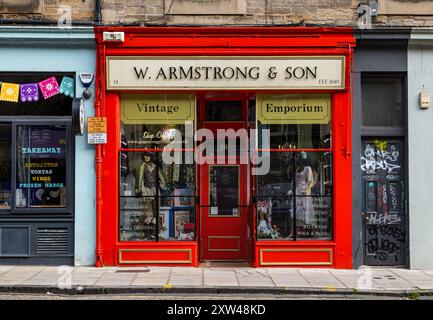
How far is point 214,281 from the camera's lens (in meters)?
11.1

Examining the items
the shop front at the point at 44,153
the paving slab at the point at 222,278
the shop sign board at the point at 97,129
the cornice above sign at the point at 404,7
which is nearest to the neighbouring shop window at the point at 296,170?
the paving slab at the point at 222,278

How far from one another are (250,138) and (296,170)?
1101 mm

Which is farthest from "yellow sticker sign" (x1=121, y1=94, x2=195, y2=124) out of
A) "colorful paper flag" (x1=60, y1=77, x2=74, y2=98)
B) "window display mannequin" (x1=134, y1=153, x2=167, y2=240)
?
"colorful paper flag" (x1=60, y1=77, x2=74, y2=98)

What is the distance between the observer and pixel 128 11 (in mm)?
12578

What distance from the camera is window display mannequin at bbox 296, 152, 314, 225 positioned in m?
12.7

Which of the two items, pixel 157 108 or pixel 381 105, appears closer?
pixel 157 108

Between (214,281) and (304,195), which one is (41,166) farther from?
(304,195)

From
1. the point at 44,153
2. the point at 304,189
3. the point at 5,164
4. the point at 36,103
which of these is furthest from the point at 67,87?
the point at 304,189

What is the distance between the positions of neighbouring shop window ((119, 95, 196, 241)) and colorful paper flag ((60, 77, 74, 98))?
39.1 inches

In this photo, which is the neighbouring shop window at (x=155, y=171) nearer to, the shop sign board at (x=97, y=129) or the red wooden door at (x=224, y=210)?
the shop sign board at (x=97, y=129)

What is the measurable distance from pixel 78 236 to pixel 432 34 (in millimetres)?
7708

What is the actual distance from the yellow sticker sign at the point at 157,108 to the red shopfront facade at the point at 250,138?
2cm

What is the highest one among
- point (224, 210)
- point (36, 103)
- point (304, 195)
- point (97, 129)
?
point (36, 103)

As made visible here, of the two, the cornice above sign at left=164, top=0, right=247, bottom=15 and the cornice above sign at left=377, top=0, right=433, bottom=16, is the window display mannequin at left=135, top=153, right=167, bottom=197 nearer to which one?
the cornice above sign at left=164, top=0, right=247, bottom=15
